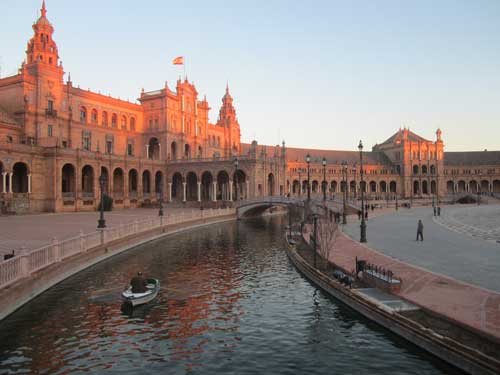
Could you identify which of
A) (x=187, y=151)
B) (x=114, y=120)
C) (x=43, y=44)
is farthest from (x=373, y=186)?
(x=43, y=44)

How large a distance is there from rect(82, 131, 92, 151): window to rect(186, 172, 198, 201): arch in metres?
19.5

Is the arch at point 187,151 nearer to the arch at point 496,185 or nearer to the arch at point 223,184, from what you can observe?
the arch at point 223,184

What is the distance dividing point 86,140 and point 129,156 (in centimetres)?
830

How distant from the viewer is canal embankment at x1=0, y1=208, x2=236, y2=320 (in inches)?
567

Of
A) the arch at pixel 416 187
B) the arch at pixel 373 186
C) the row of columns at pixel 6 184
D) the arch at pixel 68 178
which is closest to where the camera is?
the row of columns at pixel 6 184

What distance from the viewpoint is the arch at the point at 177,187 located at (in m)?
79.4

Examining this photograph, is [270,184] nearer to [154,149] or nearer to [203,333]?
[154,149]

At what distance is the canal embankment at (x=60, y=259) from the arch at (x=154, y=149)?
4749 centimetres

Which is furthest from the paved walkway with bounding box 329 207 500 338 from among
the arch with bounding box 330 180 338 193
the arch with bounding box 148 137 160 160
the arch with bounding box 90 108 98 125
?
the arch with bounding box 330 180 338 193

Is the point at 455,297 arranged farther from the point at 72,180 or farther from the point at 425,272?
the point at 72,180

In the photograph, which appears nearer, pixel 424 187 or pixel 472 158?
pixel 424 187

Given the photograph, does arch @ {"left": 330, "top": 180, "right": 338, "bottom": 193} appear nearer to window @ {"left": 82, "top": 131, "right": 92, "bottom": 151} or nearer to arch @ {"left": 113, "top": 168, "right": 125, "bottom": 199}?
arch @ {"left": 113, "top": 168, "right": 125, "bottom": 199}

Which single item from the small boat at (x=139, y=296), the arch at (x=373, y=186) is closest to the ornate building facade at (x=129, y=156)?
the arch at (x=373, y=186)

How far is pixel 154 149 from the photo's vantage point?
84062 mm
